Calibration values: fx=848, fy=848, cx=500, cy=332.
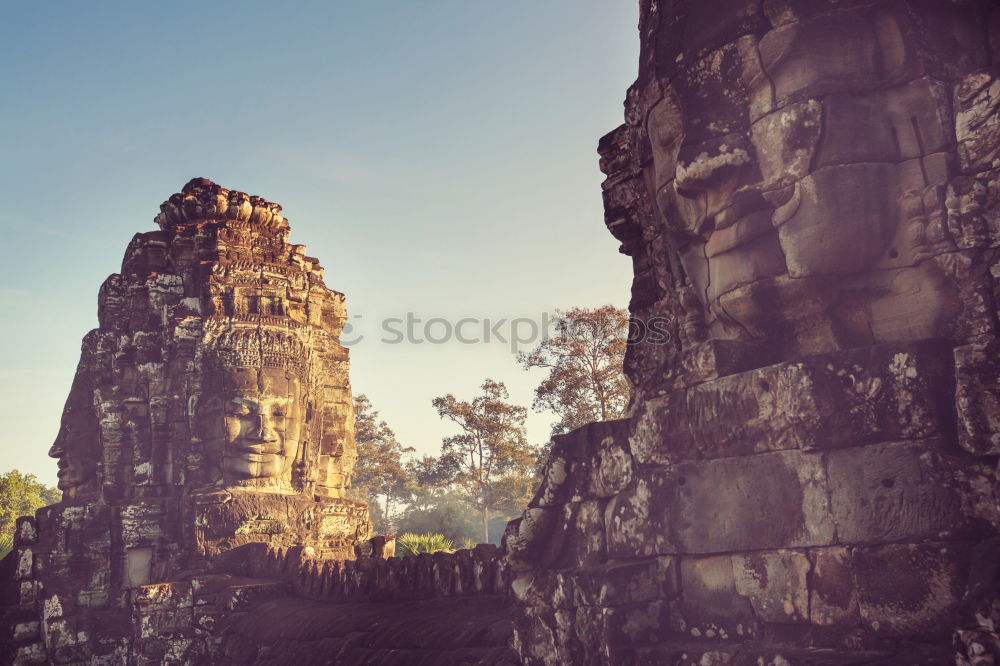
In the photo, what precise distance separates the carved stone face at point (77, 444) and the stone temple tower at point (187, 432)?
0.08 ft

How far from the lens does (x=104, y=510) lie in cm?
1265

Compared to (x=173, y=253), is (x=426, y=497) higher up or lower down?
lower down

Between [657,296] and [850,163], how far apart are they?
1.73 m

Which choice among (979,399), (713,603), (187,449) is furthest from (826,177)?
(187,449)

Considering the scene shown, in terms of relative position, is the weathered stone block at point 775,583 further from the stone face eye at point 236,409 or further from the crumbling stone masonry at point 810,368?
the stone face eye at point 236,409

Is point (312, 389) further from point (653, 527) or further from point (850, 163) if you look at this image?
point (850, 163)

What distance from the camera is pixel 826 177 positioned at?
379 cm

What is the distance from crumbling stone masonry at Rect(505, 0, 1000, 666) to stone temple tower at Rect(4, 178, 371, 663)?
7745 mm

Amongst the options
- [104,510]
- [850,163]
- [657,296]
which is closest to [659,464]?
[657,296]

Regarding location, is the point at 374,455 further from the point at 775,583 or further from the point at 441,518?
the point at 775,583

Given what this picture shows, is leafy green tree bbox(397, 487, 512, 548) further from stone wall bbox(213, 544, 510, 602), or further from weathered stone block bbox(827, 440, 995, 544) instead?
weathered stone block bbox(827, 440, 995, 544)

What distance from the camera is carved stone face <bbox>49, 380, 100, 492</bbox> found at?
13.8 metres

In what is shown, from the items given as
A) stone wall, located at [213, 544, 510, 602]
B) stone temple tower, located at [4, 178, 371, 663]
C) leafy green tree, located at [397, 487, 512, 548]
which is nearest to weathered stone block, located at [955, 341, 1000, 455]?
stone wall, located at [213, 544, 510, 602]

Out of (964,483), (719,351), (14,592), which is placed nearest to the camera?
(964,483)
